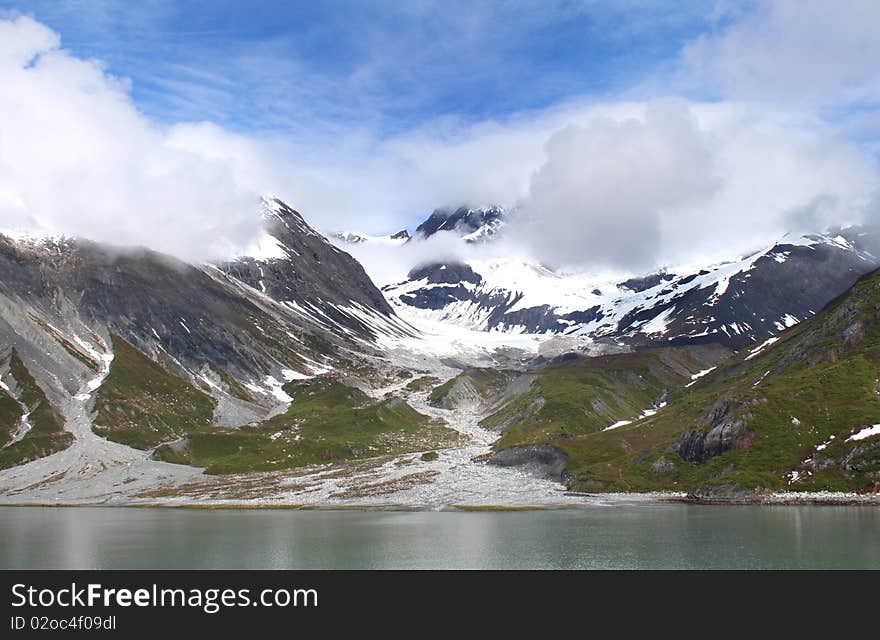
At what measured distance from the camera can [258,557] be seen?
295ft

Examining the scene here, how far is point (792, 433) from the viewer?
138 metres

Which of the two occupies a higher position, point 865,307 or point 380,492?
point 865,307

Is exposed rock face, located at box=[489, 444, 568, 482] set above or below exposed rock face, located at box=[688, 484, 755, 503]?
above

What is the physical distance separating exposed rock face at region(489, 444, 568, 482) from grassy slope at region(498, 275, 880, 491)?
3066 millimetres

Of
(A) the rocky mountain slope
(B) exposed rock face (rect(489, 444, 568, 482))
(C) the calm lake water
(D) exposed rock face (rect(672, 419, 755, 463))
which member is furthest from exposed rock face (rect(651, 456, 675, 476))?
(B) exposed rock face (rect(489, 444, 568, 482))

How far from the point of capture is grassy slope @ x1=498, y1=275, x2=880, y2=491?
12888 cm

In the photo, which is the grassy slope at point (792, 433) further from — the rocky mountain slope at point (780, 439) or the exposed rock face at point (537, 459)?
the exposed rock face at point (537, 459)

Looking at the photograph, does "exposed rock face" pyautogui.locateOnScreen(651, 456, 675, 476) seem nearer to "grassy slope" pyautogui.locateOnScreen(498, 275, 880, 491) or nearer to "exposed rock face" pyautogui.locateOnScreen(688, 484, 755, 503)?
"grassy slope" pyautogui.locateOnScreen(498, 275, 880, 491)
